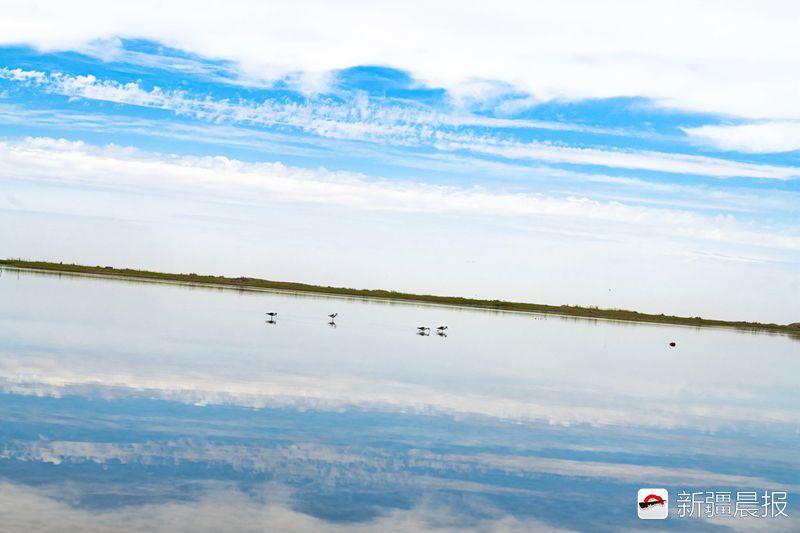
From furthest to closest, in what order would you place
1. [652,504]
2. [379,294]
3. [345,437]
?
1. [379,294]
2. [345,437]
3. [652,504]

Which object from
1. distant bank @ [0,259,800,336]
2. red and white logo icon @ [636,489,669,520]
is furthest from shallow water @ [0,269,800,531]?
distant bank @ [0,259,800,336]

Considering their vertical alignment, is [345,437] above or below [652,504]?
above

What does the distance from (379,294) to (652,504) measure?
134970 mm

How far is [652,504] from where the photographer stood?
1655 cm

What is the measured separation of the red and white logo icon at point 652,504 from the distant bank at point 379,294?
114625mm

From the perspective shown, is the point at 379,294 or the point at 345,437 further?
the point at 379,294

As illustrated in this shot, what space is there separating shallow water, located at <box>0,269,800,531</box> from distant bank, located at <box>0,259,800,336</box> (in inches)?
3631

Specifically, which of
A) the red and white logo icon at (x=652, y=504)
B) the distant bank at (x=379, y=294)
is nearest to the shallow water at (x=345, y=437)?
the red and white logo icon at (x=652, y=504)

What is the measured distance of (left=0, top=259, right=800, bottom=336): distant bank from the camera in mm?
130875

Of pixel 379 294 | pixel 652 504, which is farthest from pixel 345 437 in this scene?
pixel 379 294

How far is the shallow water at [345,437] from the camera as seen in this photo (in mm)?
14672

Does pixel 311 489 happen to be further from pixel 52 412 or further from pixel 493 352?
pixel 493 352

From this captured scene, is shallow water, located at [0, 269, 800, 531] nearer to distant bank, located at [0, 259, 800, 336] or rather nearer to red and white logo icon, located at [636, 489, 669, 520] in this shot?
red and white logo icon, located at [636, 489, 669, 520]

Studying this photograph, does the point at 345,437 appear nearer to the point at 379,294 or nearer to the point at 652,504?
the point at 652,504
